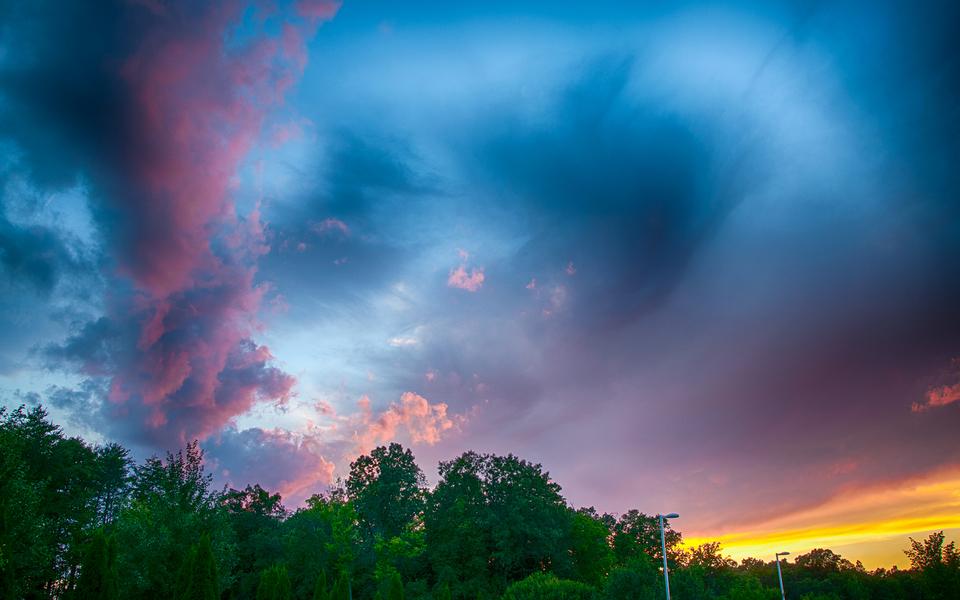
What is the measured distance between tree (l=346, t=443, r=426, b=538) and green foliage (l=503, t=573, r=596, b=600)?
851 inches

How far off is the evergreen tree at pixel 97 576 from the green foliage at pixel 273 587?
45.0 feet

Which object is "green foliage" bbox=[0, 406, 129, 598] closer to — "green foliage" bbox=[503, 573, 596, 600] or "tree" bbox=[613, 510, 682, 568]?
"green foliage" bbox=[503, 573, 596, 600]

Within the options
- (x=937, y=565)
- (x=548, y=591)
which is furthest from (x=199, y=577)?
(x=937, y=565)

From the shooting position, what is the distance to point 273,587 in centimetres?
4062

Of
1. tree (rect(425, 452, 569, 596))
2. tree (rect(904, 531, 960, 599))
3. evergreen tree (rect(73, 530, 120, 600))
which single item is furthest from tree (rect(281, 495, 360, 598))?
tree (rect(904, 531, 960, 599))

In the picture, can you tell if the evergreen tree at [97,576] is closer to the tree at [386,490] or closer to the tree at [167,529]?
the tree at [167,529]

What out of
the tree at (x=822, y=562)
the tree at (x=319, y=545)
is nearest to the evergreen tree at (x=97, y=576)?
the tree at (x=319, y=545)

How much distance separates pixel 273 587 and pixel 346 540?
2618 cm

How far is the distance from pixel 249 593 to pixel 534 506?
37616 mm

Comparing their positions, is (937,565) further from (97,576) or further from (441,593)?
(97,576)

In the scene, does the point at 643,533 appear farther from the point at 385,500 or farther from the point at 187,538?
the point at 187,538

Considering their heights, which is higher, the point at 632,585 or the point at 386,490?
the point at 386,490

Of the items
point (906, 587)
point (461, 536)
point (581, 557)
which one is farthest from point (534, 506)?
point (906, 587)

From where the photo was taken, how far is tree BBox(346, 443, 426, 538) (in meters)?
70.8
